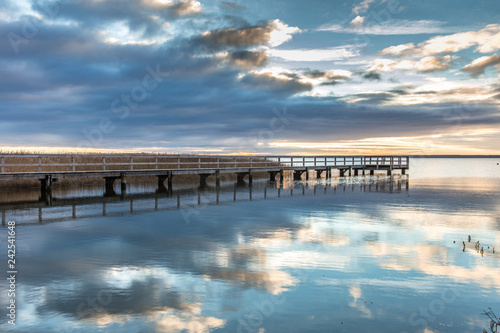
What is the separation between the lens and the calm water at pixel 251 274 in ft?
22.4

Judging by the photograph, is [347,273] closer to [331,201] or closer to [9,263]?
[9,263]

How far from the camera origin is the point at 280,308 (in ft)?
23.9

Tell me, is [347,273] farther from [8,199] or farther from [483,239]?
[8,199]

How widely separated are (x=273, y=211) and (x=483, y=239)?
937 centimetres

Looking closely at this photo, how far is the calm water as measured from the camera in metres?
6.82

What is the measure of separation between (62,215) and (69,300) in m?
12.0

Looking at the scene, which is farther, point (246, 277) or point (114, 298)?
point (246, 277)

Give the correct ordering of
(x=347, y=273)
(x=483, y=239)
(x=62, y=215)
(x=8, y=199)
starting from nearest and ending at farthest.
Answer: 1. (x=347, y=273)
2. (x=483, y=239)
3. (x=62, y=215)
4. (x=8, y=199)

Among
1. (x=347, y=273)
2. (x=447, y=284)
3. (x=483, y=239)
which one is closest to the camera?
(x=447, y=284)

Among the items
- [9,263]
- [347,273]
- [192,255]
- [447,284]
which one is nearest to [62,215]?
[9,263]

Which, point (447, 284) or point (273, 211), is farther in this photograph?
point (273, 211)

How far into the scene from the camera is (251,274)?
30.3 feet

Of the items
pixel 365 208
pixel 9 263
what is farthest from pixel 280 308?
pixel 365 208

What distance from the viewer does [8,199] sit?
2481 centimetres
